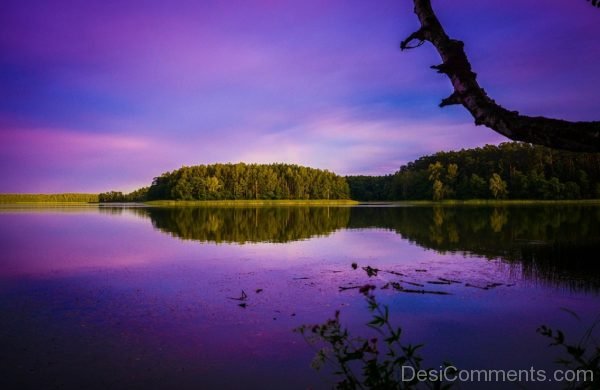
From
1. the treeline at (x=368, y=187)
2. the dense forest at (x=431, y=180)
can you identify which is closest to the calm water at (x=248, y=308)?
the dense forest at (x=431, y=180)

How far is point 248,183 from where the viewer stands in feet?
500

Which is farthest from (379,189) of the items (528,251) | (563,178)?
(528,251)

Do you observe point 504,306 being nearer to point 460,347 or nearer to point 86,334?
point 460,347

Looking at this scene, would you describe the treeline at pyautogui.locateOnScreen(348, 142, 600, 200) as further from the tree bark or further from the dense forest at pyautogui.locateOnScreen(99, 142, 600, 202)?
the tree bark

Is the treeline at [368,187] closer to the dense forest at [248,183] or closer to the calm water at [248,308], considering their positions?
the dense forest at [248,183]

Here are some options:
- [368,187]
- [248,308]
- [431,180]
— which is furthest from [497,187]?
[248,308]

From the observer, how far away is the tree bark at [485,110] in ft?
9.04

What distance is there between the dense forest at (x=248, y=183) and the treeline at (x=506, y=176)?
85.2ft

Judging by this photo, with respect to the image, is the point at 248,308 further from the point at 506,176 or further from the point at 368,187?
the point at 368,187

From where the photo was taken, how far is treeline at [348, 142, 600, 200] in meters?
108

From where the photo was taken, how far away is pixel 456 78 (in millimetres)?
3318

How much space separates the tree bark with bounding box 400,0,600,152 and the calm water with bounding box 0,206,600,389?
4.84 meters

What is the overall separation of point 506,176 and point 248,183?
8029 cm

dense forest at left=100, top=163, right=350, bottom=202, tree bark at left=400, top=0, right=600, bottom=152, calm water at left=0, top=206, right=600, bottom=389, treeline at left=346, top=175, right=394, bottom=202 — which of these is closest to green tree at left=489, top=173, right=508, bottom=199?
treeline at left=346, top=175, right=394, bottom=202
